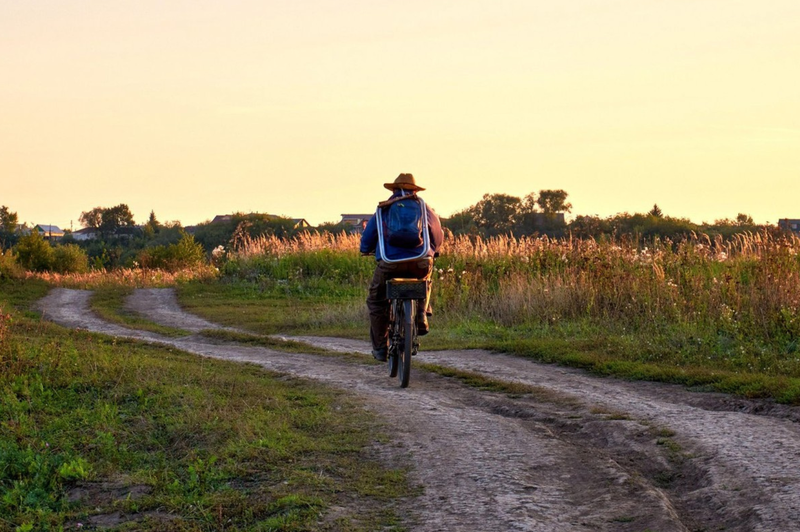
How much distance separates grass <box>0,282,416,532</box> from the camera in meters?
5.39

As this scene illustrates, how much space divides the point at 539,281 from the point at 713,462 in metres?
10.4

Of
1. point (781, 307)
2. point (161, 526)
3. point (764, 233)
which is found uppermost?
point (764, 233)

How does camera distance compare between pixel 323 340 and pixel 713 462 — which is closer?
pixel 713 462

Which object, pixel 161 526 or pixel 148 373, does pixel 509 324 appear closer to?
pixel 148 373

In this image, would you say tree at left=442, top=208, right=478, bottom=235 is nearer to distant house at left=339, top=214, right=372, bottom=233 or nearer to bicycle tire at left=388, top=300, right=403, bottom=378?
distant house at left=339, top=214, right=372, bottom=233

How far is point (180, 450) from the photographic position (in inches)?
267

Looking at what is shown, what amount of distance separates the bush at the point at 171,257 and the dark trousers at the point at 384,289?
29.6 meters

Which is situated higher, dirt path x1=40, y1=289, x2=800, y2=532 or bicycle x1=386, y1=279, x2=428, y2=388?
bicycle x1=386, y1=279, x2=428, y2=388

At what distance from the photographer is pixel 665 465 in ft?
20.8

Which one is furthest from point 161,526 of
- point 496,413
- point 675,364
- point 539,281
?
point 539,281

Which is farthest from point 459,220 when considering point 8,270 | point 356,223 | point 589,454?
point 589,454

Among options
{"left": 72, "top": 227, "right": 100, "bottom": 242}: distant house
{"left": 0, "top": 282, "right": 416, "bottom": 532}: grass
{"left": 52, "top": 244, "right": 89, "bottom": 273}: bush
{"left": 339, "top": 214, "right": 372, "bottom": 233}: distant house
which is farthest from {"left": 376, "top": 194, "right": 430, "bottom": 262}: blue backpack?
{"left": 72, "top": 227, "right": 100, "bottom": 242}: distant house

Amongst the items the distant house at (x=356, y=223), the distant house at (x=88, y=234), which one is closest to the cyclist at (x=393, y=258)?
the distant house at (x=356, y=223)

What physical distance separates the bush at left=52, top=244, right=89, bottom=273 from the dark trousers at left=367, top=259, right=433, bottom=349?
118 ft
